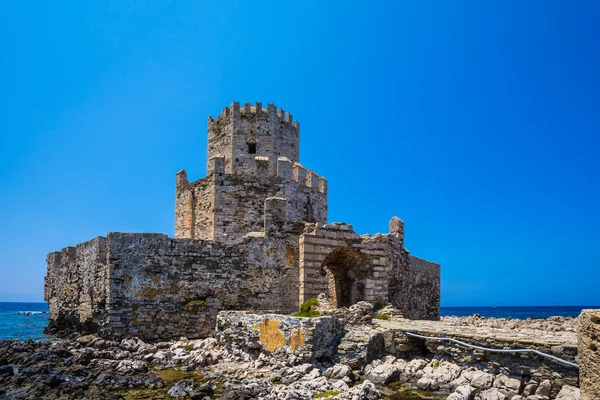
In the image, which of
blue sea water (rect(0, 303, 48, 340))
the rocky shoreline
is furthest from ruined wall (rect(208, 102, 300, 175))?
blue sea water (rect(0, 303, 48, 340))

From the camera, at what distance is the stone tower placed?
762 inches

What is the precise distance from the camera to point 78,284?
17.5 meters

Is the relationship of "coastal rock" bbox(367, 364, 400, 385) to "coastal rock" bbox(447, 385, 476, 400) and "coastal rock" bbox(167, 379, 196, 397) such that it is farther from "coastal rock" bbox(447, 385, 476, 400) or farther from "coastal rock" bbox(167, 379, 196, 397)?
"coastal rock" bbox(167, 379, 196, 397)

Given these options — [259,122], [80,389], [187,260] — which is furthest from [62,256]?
[80,389]

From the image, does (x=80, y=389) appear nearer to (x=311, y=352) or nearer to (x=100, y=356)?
(x=100, y=356)

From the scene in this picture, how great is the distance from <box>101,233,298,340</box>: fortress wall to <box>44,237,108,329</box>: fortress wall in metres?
0.82

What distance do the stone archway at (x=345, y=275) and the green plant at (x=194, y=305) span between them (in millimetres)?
3867

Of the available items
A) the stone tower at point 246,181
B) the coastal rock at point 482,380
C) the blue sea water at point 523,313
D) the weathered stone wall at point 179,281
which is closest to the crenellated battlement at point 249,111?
the stone tower at point 246,181

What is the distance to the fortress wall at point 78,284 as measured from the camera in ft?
49.4

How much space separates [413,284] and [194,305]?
11.3m

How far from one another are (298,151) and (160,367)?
1337 centimetres

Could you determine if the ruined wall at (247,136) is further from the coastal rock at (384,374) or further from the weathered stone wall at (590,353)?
the weathered stone wall at (590,353)

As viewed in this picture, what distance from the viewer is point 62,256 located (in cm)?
2023

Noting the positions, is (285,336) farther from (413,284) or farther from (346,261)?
(413,284)
